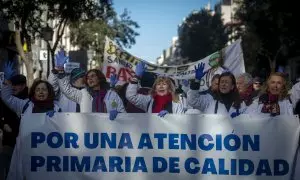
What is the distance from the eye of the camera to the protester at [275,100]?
20.1 feet

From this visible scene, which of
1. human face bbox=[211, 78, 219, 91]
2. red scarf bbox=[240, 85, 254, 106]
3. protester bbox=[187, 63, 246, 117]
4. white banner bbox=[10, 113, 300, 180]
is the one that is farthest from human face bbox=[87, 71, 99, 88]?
red scarf bbox=[240, 85, 254, 106]

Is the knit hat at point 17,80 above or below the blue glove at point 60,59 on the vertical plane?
below

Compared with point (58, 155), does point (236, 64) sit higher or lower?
higher

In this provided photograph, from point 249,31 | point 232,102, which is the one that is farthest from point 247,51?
point 232,102

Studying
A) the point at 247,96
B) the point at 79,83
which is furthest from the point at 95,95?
the point at 247,96

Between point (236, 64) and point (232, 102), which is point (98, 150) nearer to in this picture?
point (232, 102)

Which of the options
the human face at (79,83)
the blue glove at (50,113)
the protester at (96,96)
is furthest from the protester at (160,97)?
the blue glove at (50,113)

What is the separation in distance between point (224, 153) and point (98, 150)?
1.37 m

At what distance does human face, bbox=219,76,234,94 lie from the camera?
6280 millimetres

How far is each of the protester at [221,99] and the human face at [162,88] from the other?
0.36 meters

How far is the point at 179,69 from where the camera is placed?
11.5m

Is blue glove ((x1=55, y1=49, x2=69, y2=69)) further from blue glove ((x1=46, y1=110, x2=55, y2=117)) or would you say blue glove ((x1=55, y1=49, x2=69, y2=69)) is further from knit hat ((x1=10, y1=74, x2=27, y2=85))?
blue glove ((x1=46, y1=110, x2=55, y2=117))

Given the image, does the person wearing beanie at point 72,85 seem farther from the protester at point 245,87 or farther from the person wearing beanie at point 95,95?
the protester at point 245,87

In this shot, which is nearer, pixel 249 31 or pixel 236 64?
pixel 236 64
